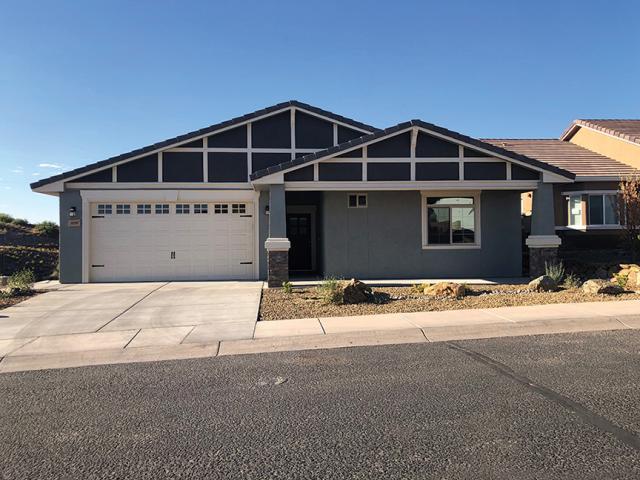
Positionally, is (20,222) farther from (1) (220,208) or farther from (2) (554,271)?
(2) (554,271)

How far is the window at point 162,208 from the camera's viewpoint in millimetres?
16500

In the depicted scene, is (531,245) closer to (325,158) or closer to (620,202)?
(620,202)

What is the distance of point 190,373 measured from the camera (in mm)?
6227

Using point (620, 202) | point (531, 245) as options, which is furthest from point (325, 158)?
point (620, 202)

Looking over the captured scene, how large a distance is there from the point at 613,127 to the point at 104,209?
22.0 m

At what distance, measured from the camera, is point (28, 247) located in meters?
29.3

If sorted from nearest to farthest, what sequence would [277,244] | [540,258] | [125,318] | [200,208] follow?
[125,318] → [277,244] → [540,258] → [200,208]

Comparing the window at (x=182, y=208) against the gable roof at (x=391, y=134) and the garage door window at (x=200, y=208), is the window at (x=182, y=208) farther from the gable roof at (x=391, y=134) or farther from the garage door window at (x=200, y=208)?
the gable roof at (x=391, y=134)

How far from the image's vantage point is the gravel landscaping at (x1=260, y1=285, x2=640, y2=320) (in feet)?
32.7

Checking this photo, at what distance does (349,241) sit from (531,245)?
209 inches

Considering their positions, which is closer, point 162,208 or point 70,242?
point 70,242

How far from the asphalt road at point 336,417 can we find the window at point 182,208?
410 inches

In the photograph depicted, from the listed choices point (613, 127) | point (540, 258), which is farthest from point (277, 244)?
point (613, 127)

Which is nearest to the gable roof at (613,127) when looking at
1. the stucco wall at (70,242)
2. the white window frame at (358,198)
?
the white window frame at (358,198)
